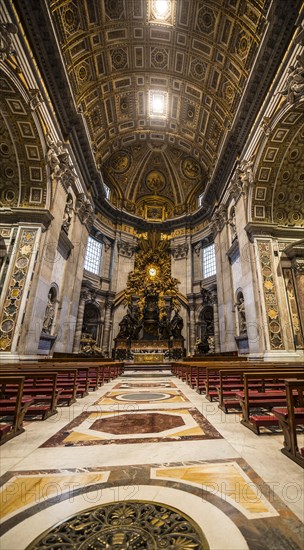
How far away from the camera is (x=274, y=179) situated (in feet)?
40.4

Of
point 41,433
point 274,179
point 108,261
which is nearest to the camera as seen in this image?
point 41,433

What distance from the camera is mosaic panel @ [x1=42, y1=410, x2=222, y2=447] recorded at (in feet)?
8.07

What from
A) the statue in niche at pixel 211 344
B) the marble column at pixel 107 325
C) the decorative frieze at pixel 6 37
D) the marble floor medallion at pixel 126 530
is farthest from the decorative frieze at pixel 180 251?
the marble floor medallion at pixel 126 530

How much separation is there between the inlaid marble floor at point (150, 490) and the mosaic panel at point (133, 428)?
0.02m

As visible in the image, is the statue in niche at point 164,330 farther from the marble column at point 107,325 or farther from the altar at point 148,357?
the marble column at point 107,325

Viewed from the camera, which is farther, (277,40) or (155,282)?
(155,282)

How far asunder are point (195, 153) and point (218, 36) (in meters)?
8.85

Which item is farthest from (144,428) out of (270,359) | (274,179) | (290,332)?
(274,179)

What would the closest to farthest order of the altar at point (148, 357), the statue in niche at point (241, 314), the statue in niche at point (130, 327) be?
the statue in niche at point (241, 314), the altar at point (148, 357), the statue in niche at point (130, 327)

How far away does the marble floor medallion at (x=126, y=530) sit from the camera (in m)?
1.12

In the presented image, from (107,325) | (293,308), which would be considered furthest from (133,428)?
(107,325)

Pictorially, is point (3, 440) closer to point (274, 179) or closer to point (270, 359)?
point (270, 359)

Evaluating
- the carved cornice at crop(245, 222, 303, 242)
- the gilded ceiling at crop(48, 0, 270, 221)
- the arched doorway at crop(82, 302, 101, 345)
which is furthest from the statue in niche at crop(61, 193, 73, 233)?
the carved cornice at crop(245, 222, 303, 242)

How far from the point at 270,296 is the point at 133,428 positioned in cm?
979
